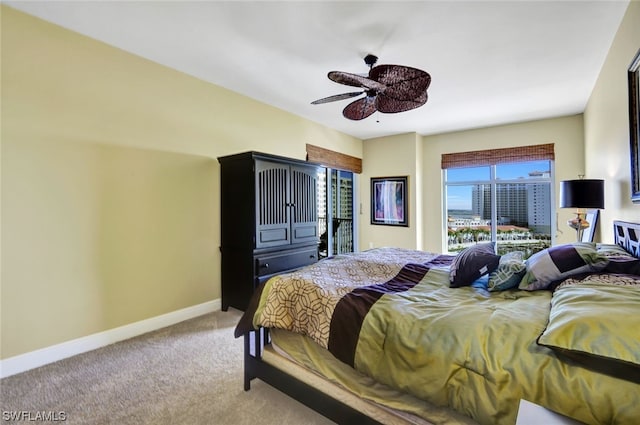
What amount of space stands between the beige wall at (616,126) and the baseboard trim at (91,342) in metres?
3.95

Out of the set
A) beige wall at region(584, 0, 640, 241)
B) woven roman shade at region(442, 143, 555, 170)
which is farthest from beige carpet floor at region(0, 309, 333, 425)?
woven roman shade at region(442, 143, 555, 170)

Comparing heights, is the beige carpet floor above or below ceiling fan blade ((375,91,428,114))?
below

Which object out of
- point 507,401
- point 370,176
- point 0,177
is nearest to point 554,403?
point 507,401

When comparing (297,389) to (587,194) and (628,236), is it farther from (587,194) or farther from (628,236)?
(587,194)

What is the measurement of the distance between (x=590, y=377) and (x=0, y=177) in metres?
3.49

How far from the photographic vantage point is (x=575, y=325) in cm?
100

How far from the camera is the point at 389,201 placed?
18.4 feet

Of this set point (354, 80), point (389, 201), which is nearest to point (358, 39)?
point (354, 80)

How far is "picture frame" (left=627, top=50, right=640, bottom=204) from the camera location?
6.08 feet

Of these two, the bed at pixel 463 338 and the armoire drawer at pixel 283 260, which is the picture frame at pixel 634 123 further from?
the armoire drawer at pixel 283 260

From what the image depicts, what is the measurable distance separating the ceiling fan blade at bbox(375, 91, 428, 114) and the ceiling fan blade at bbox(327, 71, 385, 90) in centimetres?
18

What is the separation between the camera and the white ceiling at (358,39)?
208cm

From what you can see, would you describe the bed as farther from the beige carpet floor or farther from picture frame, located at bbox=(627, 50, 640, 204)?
picture frame, located at bbox=(627, 50, 640, 204)

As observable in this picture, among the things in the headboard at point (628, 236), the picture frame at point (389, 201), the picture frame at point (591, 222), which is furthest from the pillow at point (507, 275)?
the picture frame at point (389, 201)
